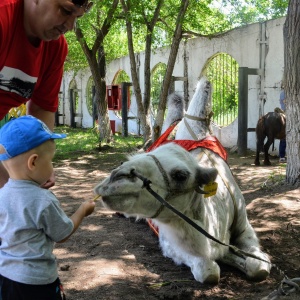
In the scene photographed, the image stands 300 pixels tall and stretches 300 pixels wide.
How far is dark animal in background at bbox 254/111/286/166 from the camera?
1029 centimetres

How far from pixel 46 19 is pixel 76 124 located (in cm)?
2217

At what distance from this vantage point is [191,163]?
303cm

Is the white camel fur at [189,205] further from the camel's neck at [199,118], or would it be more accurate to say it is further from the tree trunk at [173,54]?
the tree trunk at [173,54]

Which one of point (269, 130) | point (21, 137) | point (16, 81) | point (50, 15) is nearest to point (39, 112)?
point (16, 81)

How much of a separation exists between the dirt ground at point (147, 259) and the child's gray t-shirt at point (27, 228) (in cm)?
113

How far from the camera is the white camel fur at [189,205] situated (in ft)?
8.57

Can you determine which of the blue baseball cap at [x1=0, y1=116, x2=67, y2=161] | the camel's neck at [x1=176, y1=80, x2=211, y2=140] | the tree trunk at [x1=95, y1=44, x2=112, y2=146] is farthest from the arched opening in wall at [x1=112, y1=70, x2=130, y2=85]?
the blue baseball cap at [x1=0, y1=116, x2=67, y2=161]

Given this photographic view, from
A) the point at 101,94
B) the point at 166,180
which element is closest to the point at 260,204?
the point at 166,180

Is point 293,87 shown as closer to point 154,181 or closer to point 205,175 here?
point 205,175

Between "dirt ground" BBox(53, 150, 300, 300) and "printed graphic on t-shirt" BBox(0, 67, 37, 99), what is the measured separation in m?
1.44

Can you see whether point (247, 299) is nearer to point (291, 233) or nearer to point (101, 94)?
point (291, 233)

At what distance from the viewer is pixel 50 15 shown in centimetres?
231

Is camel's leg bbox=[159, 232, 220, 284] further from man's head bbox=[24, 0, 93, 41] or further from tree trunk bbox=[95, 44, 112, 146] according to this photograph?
tree trunk bbox=[95, 44, 112, 146]

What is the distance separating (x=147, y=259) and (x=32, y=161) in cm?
212
